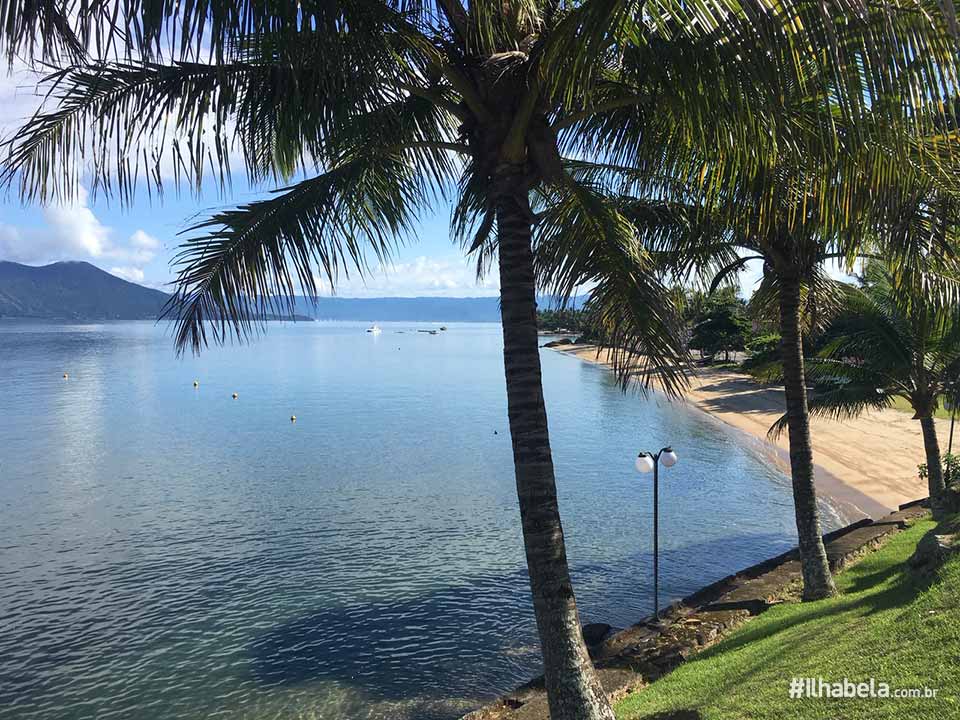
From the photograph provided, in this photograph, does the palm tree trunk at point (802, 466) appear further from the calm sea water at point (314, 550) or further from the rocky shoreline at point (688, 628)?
the calm sea water at point (314, 550)

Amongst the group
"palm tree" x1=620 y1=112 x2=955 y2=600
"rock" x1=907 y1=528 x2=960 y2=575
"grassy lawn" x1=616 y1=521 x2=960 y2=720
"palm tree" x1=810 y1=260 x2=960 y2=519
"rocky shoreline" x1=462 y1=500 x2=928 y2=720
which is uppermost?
"palm tree" x1=620 y1=112 x2=955 y2=600

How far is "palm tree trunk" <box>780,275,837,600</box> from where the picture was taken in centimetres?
1055

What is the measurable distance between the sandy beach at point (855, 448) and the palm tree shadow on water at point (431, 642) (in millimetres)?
5275

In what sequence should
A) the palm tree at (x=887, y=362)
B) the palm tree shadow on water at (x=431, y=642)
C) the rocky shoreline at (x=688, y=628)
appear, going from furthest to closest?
the palm tree at (x=887, y=362), the palm tree shadow on water at (x=431, y=642), the rocky shoreline at (x=688, y=628)

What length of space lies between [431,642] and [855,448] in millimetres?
25272

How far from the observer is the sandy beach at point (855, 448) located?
24.2 m

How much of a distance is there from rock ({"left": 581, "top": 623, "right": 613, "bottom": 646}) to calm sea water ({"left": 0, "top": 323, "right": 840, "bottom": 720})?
3.55ft

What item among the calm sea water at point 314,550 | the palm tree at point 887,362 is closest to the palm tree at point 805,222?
the palm tree at point 887,362

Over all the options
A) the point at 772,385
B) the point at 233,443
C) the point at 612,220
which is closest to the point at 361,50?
the point at 612,220

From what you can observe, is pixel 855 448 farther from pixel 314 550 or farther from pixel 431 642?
pixel 431 642

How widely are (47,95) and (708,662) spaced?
9051 mm

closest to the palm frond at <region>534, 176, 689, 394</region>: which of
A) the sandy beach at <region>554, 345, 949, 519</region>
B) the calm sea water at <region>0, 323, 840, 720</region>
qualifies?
the calm sea water at <region>0, 323, 840, 720</region>

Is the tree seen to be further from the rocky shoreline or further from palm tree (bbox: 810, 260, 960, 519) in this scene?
the rocky shoreline

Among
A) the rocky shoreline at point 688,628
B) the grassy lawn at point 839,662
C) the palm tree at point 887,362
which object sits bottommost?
the rocky shoreline at point 688,628
